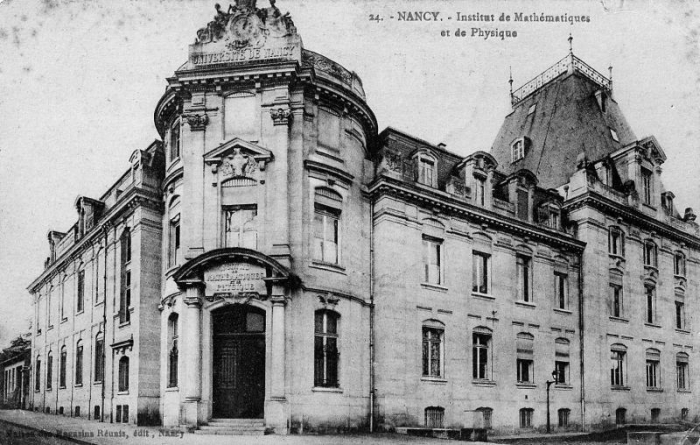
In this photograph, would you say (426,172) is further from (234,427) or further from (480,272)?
(234,427)

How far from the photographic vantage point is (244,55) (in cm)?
2066

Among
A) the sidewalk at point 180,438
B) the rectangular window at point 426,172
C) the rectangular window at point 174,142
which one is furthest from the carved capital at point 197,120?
the sidewalk at point 180,438

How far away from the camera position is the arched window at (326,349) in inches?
808

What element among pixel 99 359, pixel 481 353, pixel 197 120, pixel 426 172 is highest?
pixel 197 120

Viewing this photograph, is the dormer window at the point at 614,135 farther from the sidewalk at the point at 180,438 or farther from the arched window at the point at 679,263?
the sidewalk at the point at 180,438

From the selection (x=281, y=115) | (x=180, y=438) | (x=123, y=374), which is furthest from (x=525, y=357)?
(x=123, y=374)

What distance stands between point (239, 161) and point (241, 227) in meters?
2.04

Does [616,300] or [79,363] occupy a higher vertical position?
[616,300]

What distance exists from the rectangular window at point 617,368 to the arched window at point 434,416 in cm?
1000

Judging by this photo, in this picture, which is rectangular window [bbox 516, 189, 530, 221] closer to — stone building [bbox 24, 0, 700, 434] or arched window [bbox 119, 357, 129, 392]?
stone building [bbox 24, 0, 700, 434]

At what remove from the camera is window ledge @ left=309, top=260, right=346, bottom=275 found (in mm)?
20719

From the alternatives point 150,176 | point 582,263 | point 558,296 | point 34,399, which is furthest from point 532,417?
point 34,399

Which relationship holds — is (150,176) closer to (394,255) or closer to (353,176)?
(353,176)

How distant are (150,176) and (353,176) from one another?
24.4 ft
